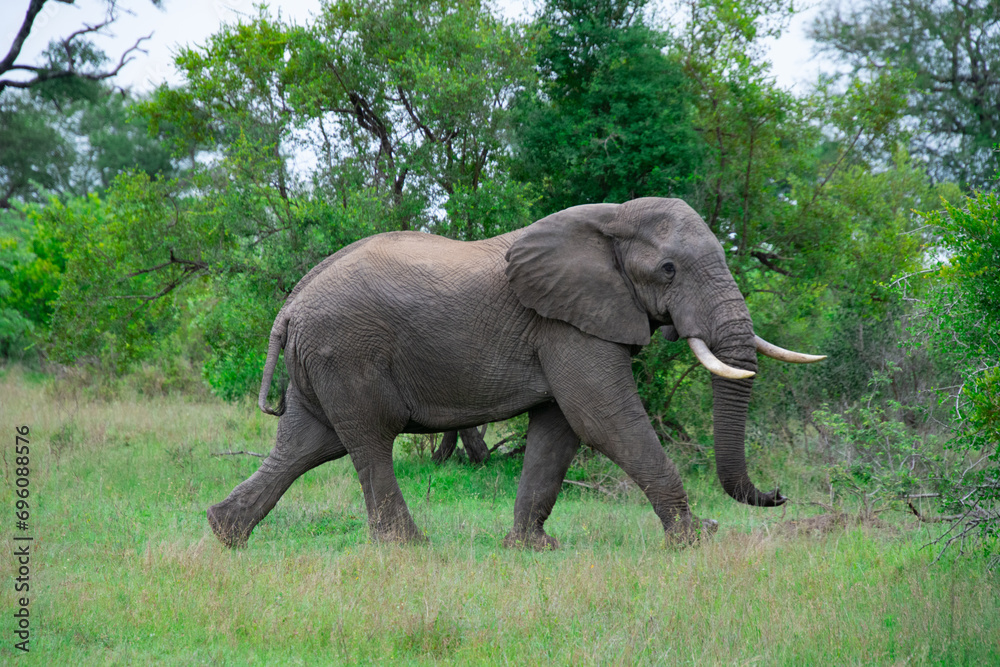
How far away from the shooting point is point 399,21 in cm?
1287

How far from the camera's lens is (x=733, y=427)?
7.43 metres

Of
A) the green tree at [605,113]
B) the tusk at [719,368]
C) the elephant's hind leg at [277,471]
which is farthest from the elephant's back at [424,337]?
the green tree at [605,113]

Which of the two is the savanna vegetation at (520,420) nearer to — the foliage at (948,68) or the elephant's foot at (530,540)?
the elephant's foot at (530,540)

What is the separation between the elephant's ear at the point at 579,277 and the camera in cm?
761

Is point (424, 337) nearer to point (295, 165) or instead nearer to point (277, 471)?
point (277, 471)

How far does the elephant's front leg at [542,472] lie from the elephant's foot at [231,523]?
7.38 feet

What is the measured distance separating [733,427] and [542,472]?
5.67 feet

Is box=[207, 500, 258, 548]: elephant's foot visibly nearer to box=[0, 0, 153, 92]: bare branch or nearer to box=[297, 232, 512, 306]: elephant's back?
box=[297, 232, 512, 306]: elephant's back

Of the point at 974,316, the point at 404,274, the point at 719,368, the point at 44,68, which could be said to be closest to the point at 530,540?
the point at 719,368

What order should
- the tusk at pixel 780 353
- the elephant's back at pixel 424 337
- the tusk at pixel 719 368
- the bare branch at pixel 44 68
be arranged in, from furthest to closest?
1. the bare branch at pixel 44 68
2. the elephant's back at pixel 424 337
3. the tusk at pixel 780 353
4. the tusk at pixel 719 368

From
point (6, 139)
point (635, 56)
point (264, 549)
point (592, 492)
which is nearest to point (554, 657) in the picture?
point (264, 549)

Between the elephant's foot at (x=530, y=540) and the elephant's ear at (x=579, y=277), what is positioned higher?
the elephant's ear at (x=579, y=277)

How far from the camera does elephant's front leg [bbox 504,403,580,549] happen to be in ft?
26.7

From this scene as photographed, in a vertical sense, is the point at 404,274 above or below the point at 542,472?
above
